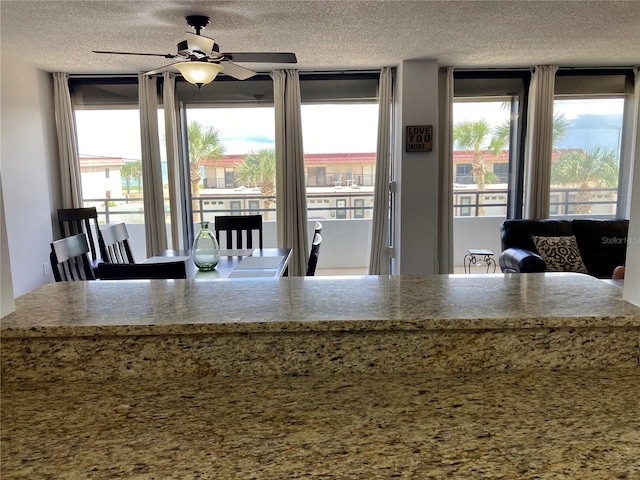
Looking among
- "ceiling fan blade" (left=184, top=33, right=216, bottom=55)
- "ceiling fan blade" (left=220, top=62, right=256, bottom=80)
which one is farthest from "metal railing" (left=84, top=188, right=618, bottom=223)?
"ceiling fan blade" (left=184, top=33, right=216, bottom=55)

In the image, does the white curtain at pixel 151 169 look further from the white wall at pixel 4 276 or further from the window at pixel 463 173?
the white wall at pixel 4 276

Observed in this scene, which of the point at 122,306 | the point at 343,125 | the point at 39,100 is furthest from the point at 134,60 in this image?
the point at 122,306

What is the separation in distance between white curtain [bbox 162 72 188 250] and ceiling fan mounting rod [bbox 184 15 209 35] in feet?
5.95

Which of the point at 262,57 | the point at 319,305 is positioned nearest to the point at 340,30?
the point at 262,57

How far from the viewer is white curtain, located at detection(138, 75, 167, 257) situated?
15.5 ft

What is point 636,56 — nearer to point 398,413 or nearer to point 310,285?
point 310,285

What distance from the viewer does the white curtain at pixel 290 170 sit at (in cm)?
470

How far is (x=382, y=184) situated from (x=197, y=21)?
2.60m

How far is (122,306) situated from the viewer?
42.3 inches

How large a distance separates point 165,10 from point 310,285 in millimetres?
2514

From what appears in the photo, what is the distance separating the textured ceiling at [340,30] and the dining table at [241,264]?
1.71 meters

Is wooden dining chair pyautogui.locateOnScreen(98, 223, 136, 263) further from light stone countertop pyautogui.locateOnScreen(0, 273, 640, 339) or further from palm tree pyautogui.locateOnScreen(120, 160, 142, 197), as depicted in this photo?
light stone countertop pyautogui.locateOnScreen(0, 273, 640, 339)

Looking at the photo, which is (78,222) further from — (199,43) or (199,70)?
(199,43)

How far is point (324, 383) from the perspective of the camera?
93cm
